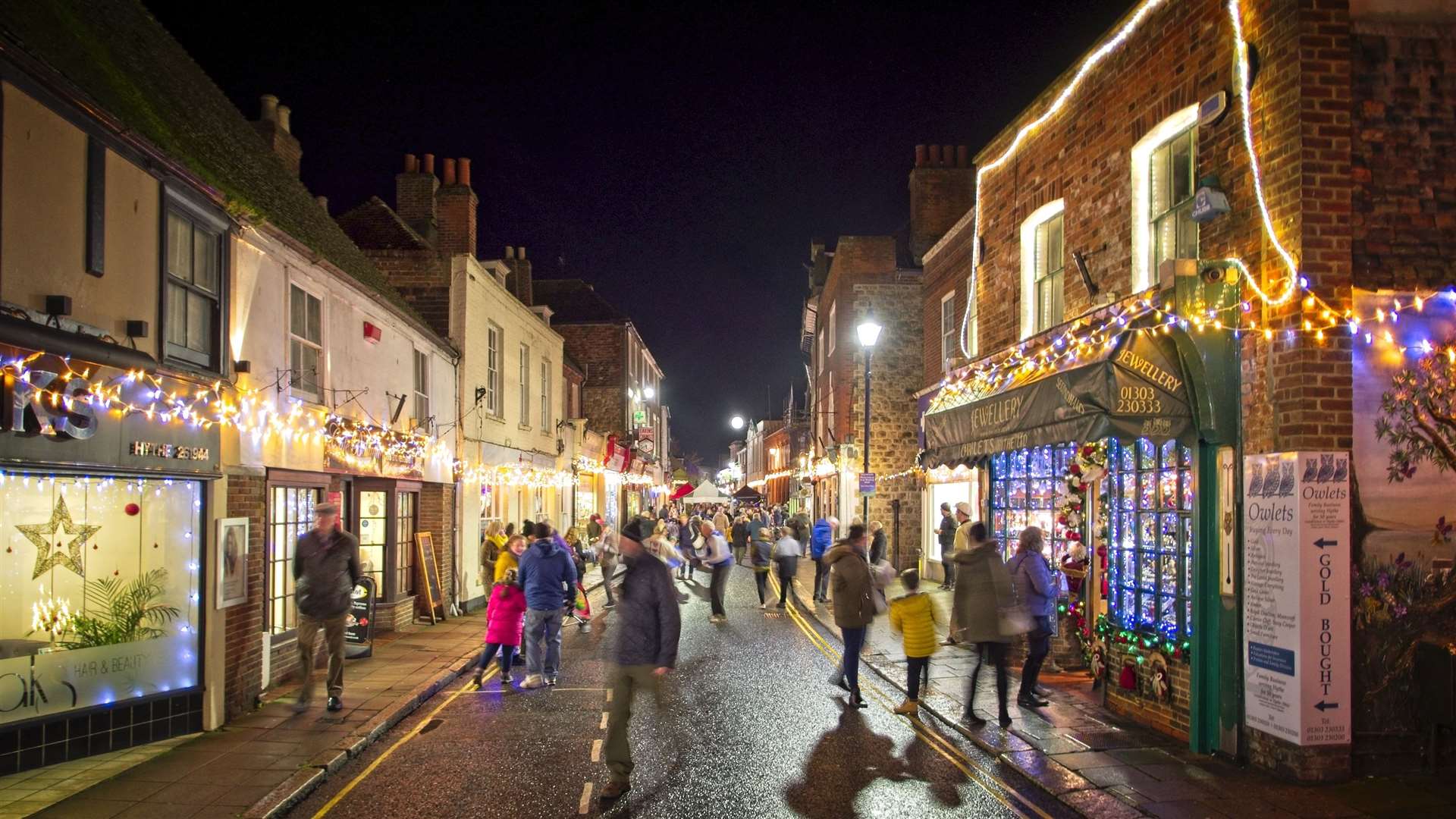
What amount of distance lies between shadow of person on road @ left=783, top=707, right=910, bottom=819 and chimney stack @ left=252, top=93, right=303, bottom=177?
42.2 feet

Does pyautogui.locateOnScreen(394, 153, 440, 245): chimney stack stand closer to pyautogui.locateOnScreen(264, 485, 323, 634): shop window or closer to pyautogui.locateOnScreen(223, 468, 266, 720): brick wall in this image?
pyautogui.locateOnScreen(264, 485, 323, 634): shop window

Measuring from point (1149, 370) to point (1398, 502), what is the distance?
206 centimetres

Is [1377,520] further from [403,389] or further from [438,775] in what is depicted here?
[403,389]

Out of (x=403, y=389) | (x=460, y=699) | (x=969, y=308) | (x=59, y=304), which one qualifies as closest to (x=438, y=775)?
(x=460, y=699)

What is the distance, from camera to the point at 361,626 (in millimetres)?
12703

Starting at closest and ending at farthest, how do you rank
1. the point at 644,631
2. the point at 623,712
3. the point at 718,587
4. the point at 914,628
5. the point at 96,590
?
the point at 623,712
the point at 644,631
the point at 96,590
the point at 914,628
the point at 718,587

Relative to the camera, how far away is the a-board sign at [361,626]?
12383 mm

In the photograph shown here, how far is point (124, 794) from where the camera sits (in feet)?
22.3

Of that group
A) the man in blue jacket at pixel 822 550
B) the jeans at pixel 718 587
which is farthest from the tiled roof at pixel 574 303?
the jeans at pixel 718 587

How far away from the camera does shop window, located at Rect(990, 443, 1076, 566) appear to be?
12.3 meters

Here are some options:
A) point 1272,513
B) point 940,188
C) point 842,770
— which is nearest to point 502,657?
point 842,770

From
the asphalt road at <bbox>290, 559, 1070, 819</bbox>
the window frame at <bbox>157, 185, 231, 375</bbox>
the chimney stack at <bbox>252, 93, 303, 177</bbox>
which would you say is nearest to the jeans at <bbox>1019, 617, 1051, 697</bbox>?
the asphalt road at <bbox>290, 559, 1070, 819</bbox>

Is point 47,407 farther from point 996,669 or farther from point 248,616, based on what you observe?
point 996,669

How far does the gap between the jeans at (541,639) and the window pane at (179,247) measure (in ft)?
16.4
